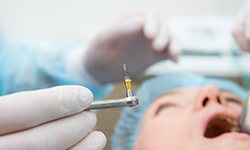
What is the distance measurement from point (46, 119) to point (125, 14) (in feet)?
4.73

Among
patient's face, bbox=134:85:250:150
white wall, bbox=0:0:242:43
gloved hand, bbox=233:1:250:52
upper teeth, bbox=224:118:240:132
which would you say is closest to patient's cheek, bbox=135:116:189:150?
patient's face, bbox=134:85:250:150

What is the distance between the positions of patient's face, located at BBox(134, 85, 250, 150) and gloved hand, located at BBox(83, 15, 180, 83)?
19cm

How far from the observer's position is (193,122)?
943 mm

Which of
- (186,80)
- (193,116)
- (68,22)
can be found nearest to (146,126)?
(193,116)

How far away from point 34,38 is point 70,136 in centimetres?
151

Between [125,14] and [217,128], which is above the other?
[125,14]

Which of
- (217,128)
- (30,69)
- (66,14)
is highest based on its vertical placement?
(66,14)

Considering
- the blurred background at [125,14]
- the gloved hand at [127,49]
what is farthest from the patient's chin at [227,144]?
the blurred background at [125,14]

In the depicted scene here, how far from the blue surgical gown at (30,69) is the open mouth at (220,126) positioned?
481mm

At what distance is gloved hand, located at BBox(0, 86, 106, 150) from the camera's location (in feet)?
2.13

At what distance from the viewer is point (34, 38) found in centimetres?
212

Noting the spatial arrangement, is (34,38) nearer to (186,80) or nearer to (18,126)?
(186,80)

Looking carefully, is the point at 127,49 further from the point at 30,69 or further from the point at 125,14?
the point at 125,14

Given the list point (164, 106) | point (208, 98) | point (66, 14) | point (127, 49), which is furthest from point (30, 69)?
point (66, 14)
